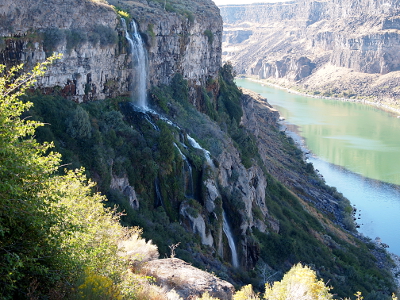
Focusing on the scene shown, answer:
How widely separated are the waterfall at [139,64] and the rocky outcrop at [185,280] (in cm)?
1725

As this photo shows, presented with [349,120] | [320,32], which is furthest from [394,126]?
[320,32]

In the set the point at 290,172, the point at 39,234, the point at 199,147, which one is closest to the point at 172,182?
the point at 199,147

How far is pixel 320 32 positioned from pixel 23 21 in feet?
545

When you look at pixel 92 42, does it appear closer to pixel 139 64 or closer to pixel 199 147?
pixel 139 64

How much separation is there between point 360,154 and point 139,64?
138 ft

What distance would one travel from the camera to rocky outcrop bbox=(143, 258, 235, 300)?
10445mm

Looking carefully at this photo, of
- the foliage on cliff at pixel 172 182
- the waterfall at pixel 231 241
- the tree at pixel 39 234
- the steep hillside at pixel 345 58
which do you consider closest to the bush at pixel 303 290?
the tree at pixel 39 234

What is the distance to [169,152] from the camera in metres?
22.4

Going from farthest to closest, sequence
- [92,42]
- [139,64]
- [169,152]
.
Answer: [139,64]
[92,42]
[169,152]

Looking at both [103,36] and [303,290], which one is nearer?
[303,290]

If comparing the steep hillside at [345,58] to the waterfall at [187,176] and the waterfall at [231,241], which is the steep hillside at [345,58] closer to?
the waterfall at [231,241]

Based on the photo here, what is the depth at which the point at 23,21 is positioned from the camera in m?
20.4

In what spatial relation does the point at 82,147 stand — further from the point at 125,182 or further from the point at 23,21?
the point at 23,21

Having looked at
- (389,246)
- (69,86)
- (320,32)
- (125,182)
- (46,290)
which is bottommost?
(389,246)
